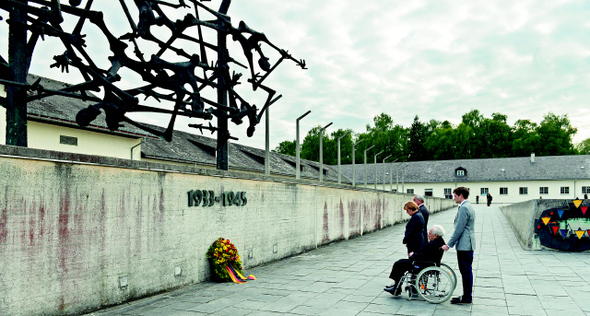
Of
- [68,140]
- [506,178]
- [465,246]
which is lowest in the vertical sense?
[465,246]

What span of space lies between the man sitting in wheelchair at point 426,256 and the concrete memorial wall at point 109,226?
3.84m

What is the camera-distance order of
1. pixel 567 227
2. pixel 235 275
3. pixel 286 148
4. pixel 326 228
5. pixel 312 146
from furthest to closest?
pixel 286 148
pixel 312 146
pixel 326 228
pixel 567 227
pixel 235 275

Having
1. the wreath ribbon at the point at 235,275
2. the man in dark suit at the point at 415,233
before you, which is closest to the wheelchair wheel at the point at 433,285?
the man in dark suit at the point at 415,233

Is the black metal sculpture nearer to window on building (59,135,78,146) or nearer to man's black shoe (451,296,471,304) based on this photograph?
man's black shoe (451,296,471,304)

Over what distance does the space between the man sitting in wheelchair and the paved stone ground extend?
1.58ft

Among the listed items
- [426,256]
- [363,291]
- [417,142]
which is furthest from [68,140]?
[417,142]

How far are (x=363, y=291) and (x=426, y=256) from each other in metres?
1.42

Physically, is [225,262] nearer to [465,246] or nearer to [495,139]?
[465,246]

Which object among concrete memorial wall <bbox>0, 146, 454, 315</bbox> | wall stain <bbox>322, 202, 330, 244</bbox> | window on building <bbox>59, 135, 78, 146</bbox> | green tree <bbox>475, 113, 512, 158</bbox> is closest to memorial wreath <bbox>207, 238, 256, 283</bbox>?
concrete memorial wall <bbox>0, 146, 454, 315</bbox>

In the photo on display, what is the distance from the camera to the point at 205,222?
905 centimetres

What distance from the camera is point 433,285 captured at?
23.4 ft

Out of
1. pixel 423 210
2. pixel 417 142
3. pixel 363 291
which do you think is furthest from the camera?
pixel 417 142

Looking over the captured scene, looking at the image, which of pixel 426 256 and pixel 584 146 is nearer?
pixel 426 256

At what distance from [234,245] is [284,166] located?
1489 inches
